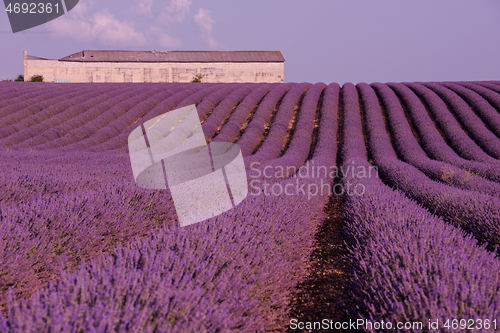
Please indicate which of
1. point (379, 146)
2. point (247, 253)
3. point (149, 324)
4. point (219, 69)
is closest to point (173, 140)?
point (379, 146)

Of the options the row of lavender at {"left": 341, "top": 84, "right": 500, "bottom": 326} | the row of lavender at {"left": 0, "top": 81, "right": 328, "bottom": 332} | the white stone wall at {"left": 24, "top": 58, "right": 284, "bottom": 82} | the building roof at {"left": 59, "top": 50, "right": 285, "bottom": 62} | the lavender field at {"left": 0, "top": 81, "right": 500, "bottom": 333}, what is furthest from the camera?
the building roof at {"left": 59, "top": 50, "right": 285, "bottom": 62}

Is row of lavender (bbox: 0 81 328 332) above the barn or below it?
→ below

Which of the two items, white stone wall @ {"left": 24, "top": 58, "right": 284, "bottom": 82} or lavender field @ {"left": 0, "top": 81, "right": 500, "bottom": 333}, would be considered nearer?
lavender field @ {"left": 0, "top": 81, "right": 500, "bottom": 333}

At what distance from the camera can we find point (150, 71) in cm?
3581

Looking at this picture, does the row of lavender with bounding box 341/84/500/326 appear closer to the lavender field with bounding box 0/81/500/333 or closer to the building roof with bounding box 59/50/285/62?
the lavender field with bounding box 0/81/500/333

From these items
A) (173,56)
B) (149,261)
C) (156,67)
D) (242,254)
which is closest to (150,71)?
(156,67)

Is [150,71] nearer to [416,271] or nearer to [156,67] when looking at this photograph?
[156,67]

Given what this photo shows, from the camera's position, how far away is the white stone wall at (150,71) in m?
34.6

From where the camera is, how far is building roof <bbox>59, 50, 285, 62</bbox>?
35812 mm

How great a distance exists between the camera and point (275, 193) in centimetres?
391

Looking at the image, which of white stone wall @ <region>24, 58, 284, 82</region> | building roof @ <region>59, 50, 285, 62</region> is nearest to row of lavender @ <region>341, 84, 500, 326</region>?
white stone wall @ <region>24, 58, 284, 82</region>

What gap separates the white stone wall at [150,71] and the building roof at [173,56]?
57 cm

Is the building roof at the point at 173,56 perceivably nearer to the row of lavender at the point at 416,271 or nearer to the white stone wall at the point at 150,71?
the white stone wall at the point at 150,71

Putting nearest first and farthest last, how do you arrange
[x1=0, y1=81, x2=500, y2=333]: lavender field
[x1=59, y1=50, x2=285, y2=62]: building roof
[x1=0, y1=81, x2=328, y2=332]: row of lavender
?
[x1=0, y1=81, x2=328, y2=332]: row of lavender
[x1=0, y1=81, x2=500, y2=333]: lavender field
[x1=59, y1=50, x2=285, y2=62]: building roof
